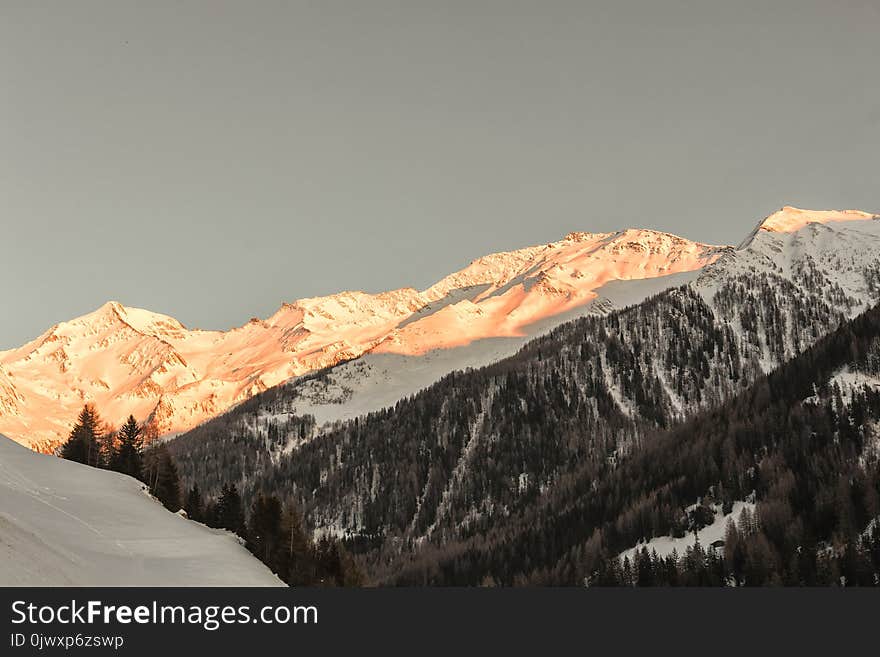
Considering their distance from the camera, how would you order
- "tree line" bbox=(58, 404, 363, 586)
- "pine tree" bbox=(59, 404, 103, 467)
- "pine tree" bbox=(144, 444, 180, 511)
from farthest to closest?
1. "pine tree" bbox=(59, 404, 103, 467)
2. "pine tree" bbox=(144, 444, 180, 511)
3. "tree line" bbox=(58, 404, 363, 586)

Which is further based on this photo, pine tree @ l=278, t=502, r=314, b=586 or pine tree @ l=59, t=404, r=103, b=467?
pine tree @ l=59, t=404, r=103, b=467

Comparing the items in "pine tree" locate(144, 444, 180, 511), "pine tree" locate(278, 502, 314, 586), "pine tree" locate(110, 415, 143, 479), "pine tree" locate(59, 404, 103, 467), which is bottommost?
"pine tree" locate(278, 502, 314, 586)

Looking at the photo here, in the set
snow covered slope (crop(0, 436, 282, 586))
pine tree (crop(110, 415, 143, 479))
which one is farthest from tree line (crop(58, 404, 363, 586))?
snow covered slope (crop(0, 436, 282, 586))

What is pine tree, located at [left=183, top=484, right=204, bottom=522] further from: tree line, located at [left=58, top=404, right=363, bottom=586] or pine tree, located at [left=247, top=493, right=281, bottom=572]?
pine tree, located at [left=247, top=493, right=281, bottom=572]

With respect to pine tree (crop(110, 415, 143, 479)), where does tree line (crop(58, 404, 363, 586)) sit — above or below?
below

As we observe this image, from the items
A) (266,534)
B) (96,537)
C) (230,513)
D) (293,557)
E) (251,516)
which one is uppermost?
(230,513)

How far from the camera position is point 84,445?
150 meters

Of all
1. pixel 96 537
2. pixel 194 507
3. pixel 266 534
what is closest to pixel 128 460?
pixel 194 507

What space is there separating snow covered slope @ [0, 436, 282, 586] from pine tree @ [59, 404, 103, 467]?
25.3 m

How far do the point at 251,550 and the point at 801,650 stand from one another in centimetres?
7119

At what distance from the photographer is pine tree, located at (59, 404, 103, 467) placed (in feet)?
488

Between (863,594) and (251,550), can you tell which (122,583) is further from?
(863,594)

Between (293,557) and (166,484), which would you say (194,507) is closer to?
(166,484)

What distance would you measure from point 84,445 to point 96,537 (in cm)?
7226
